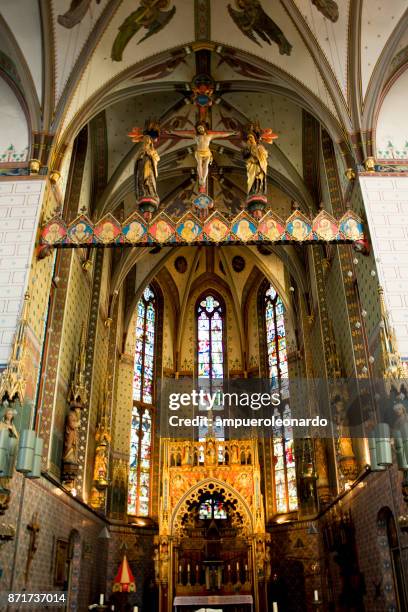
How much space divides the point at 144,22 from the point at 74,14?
1918mm

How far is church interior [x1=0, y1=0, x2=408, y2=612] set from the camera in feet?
36.3

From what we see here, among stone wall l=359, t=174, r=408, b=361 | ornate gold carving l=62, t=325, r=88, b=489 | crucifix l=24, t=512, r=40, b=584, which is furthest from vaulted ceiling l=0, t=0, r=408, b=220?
crucifix l=24, t=512, r=40, b=584

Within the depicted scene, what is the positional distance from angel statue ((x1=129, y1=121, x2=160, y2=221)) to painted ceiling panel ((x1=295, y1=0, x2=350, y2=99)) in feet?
14.0

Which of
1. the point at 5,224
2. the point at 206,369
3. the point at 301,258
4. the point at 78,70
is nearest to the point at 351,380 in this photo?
the point at 301,258

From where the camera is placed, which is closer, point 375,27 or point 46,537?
point 46,537

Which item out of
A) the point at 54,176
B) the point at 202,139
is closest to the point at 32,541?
the point at 54,176

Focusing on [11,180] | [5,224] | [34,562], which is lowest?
[34,562]

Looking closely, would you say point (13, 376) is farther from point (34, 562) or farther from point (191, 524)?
point (191, 524)

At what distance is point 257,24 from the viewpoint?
1395cm

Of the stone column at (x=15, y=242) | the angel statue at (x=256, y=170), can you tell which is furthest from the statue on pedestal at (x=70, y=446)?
the angel statue at (x=256, y=170)

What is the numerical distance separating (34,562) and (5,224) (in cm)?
662

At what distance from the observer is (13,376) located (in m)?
9.30

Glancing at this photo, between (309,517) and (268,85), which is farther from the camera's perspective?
(309,517)

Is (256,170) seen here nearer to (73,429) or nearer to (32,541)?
(73,429)
